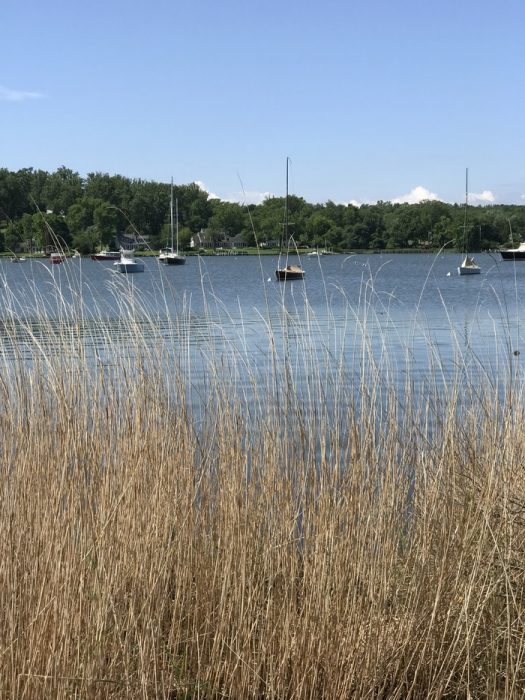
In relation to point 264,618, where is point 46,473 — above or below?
above

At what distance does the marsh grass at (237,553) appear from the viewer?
9.93ft

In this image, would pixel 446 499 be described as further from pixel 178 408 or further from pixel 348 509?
pixel 178 408

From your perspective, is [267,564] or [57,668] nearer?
[57,668]

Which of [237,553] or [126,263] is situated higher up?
[126,263]

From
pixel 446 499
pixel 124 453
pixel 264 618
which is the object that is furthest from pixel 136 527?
pixel 446 499

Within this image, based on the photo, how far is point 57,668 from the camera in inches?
114

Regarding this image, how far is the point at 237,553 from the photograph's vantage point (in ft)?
11.4

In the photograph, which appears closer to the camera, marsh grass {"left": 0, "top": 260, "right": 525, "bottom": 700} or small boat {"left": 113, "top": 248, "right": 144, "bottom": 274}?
marsh grass {"left": 0, "top": 260, "right": 525, "bottom": 700}

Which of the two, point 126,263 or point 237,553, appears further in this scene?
point 126,263

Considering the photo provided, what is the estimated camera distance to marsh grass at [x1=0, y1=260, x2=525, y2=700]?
3.03m

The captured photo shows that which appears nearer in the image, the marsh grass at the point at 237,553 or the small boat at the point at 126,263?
the marsh grass at the point at 237,553

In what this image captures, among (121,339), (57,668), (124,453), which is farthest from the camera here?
(121,339)

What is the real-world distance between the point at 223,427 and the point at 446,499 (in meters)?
0.96

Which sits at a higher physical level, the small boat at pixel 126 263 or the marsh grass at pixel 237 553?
the small boat at pixel 126 263
